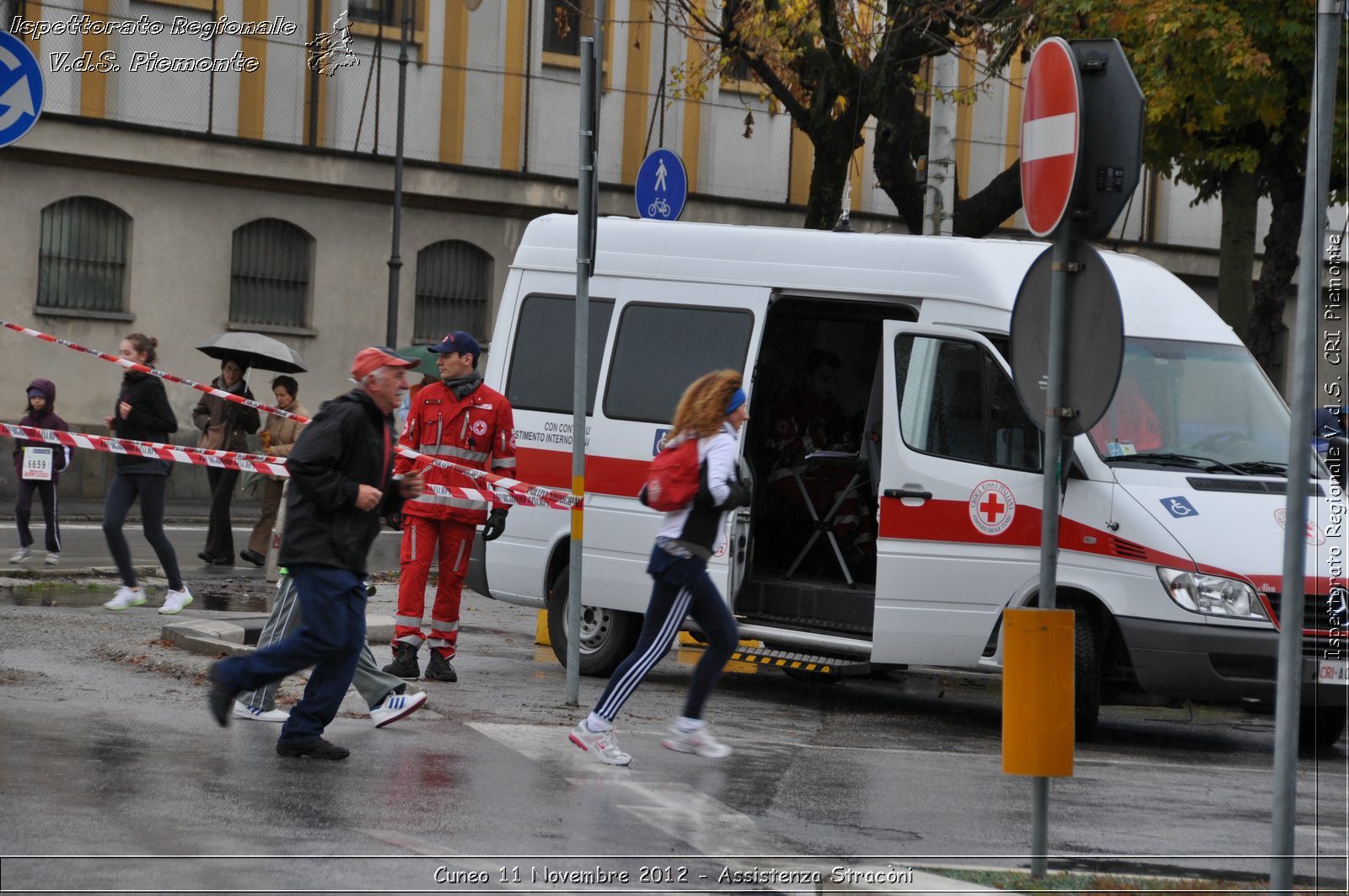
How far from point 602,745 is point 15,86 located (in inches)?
175

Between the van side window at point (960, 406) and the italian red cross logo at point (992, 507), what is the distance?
14 centimetres

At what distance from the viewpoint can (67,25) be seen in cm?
2484

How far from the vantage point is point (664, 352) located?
10969 millimetres

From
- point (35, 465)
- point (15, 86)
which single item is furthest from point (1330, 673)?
point (35, 465)

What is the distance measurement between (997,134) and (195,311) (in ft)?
46.5

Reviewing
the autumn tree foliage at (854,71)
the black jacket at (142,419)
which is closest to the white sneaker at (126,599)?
the black jacket at (142,419)

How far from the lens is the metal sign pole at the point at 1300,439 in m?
5.01

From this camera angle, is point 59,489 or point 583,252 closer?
point 583,252

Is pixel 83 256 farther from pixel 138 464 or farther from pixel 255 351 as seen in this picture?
pixel 138 464

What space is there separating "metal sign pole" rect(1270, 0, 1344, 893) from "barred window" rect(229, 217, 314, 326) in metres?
23.1

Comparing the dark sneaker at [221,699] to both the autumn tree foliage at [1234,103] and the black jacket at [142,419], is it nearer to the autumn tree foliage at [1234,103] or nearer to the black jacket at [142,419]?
the black jacket at [142,419]

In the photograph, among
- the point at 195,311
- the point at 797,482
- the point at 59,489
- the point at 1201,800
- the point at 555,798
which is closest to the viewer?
the point at 555,798

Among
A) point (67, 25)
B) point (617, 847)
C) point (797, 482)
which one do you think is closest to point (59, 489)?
point (67, 25)

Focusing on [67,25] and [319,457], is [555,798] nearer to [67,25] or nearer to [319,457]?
[319,457]
